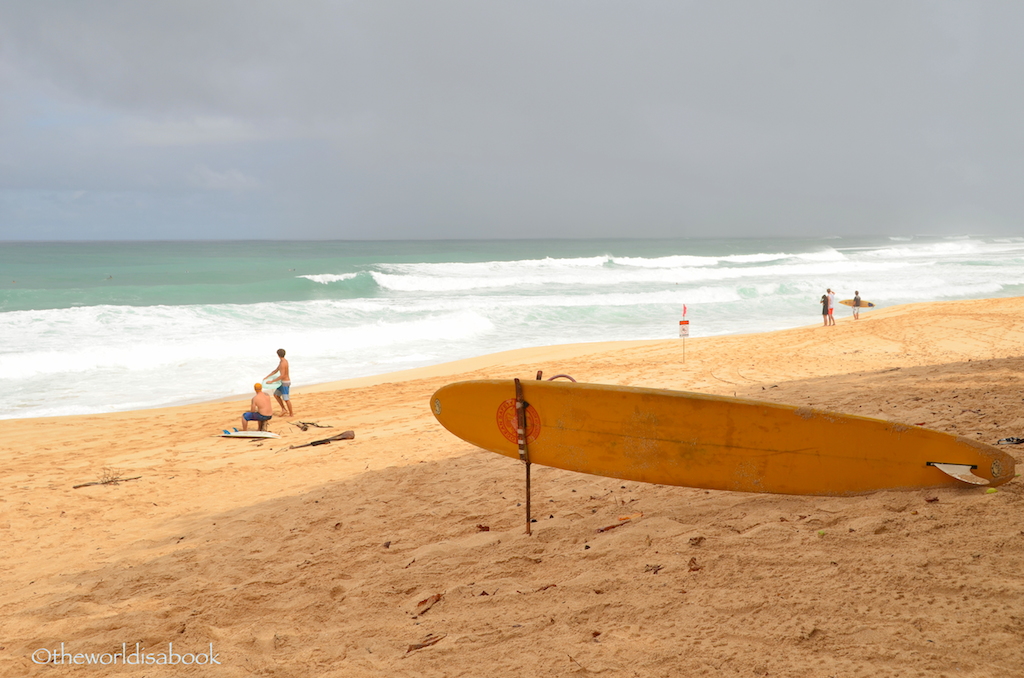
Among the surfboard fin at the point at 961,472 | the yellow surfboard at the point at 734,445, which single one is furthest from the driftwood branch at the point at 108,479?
the surfboard fin at the point at 961,472

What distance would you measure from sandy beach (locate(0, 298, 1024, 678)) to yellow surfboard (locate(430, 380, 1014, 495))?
13 centimetres

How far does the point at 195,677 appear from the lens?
2924mm

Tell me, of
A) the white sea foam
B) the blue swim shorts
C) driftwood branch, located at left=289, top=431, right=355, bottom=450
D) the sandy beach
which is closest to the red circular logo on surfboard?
the sandy beach

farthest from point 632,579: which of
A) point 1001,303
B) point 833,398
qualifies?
point 1001,303

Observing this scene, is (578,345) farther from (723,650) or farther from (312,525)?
(723,650)

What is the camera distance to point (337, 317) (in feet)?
70.8

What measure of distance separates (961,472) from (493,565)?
2.57 metres

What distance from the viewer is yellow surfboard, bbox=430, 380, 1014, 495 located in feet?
11.0

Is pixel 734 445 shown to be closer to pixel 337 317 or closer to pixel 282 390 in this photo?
pixel 282 390

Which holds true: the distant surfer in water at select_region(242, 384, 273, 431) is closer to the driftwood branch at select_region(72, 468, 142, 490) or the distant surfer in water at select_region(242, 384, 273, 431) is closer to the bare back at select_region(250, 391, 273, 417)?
the bare back at select_region(250, 391, 273, 417)

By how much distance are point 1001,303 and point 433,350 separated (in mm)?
17043

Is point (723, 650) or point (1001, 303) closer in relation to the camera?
point (723, 650)

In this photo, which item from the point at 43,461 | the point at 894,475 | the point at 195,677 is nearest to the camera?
the point at 195,677

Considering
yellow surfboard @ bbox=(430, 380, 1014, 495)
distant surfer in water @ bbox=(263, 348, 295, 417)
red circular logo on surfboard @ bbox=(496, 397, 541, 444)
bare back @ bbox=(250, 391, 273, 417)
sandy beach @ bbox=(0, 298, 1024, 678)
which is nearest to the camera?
sandy beach @ bbox=(0, 298, 1024, 678)
